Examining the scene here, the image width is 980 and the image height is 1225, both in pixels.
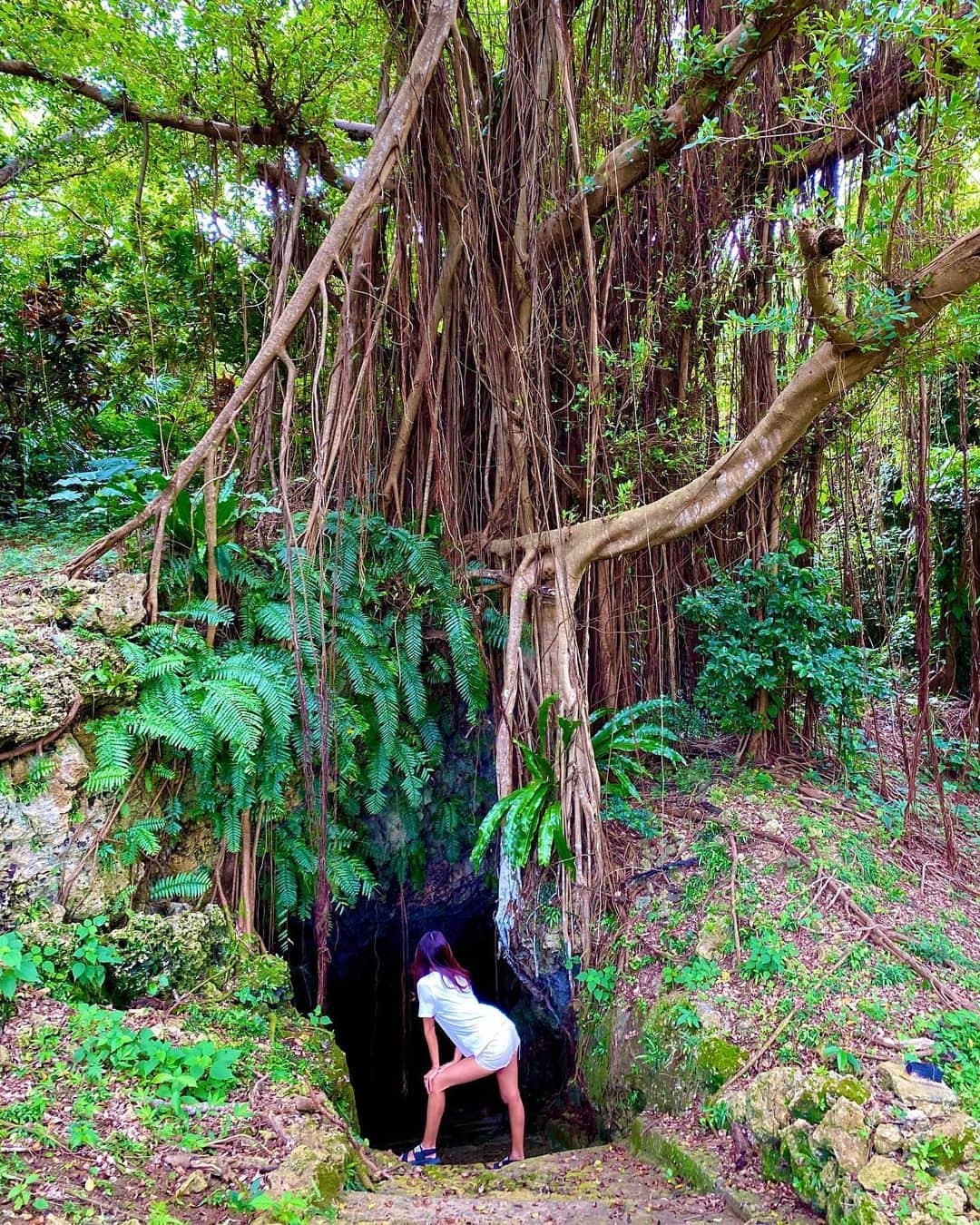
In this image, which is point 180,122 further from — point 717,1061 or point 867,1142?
point 867,1142

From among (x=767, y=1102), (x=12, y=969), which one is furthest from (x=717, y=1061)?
(x=12, y=969)

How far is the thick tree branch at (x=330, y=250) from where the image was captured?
3.04 metres

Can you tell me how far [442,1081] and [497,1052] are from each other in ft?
0.93

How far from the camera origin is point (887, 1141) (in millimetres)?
1972

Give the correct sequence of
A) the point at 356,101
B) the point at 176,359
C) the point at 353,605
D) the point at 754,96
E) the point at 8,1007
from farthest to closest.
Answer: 1. the point at 176,359
2. the point at 356,101
3. the point at 754,96
4. the point at 353,605
5. the point at 8,1007

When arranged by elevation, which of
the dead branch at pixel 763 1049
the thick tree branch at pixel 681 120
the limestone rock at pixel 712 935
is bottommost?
the dead branch at pixel 763 1049

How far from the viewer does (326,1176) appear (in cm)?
208

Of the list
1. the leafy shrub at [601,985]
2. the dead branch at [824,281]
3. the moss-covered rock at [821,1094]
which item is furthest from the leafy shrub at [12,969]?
the dead branch at [824,281]

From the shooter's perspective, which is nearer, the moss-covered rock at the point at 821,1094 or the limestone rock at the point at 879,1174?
the limestone rock at the point at 879,1174

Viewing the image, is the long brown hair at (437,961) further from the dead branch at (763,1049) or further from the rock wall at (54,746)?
the rock wall at (54,746)

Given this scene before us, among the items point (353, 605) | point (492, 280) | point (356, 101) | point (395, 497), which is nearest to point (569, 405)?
point (492, 280)

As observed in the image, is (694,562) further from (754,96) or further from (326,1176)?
(326,1176)

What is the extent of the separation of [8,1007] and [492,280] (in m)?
3.66

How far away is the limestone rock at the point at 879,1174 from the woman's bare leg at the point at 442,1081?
167 centimetres
